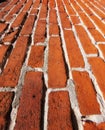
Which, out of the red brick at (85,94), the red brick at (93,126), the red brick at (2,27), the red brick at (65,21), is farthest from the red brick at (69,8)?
the red brick at (93,126)

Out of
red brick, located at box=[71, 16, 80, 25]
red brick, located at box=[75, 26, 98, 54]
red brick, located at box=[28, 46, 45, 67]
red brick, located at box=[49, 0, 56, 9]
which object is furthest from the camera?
red brick, located at box=[49, 0, 56, 9]

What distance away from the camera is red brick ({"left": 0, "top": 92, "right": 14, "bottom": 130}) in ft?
4.00

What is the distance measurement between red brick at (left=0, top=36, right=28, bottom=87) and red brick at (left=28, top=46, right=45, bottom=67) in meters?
0.07

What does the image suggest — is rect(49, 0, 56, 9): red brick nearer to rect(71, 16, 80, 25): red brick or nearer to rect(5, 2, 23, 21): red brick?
rect(5, 2, 23, 21): red brick

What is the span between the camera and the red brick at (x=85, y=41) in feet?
6.54

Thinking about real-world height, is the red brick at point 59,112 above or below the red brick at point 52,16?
above

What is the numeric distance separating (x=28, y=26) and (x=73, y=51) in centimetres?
88

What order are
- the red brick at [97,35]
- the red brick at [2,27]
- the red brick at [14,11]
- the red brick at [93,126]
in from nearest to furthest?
the red brick at [93,126]
the red brick at [97,35]
the red brick at [2,27]
the red brick at [14,11]

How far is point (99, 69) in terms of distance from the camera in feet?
5.56

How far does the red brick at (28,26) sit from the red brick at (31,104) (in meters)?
0.92

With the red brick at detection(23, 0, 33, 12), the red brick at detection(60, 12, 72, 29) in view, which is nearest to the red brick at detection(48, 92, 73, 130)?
the red brick at detection(60, 12, 72, 29)

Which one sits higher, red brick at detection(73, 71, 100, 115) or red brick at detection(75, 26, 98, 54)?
red brick at detection(73, 71, 100, 115)

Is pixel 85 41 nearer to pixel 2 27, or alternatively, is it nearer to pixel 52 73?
pixel 52 73

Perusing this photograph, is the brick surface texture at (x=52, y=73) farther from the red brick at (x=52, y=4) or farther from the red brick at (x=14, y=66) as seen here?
the red brick at (x=52, y=4)
